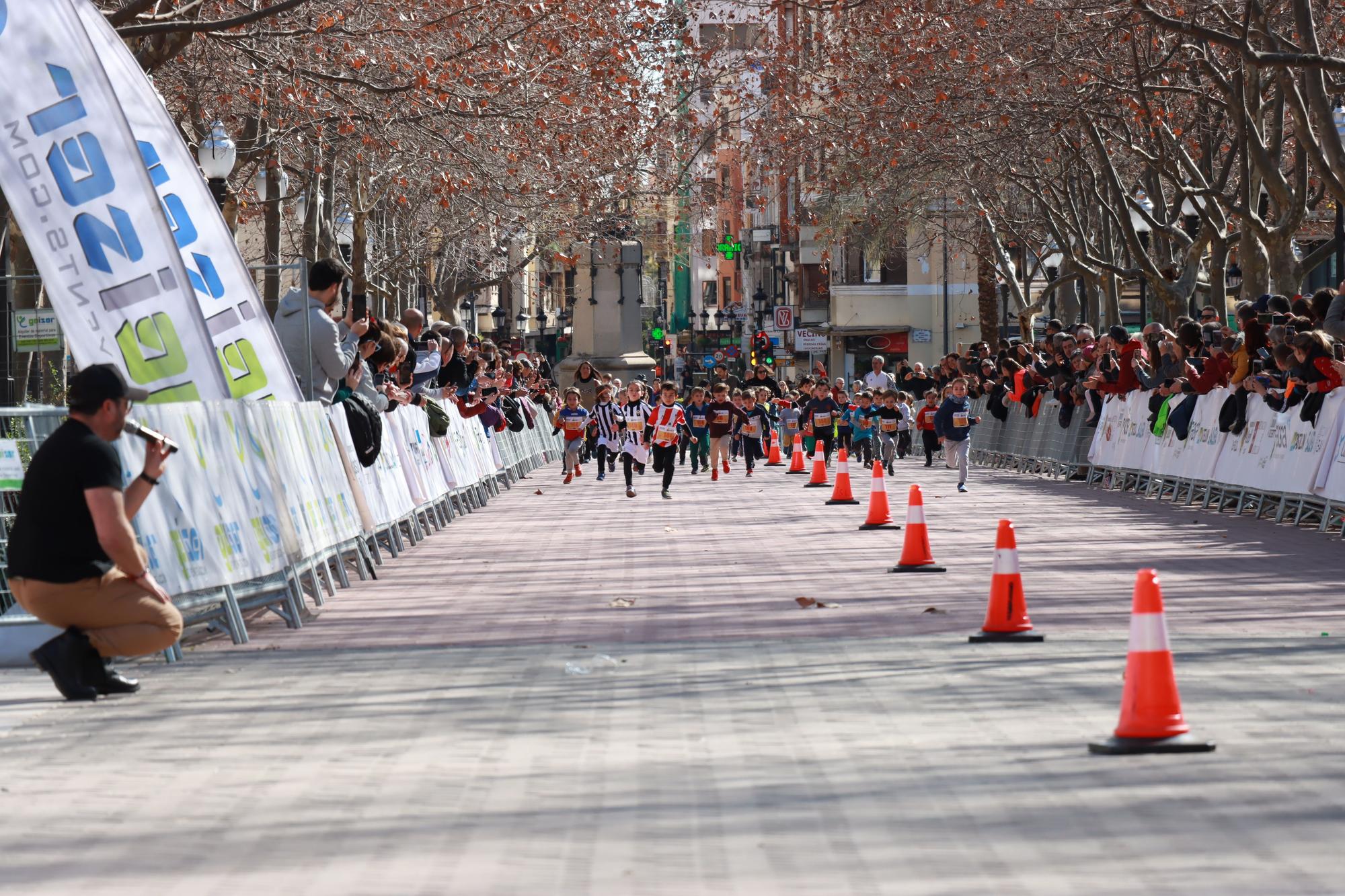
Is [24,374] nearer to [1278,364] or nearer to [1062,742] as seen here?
[1278,364]

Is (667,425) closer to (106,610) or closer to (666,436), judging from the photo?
(666,436)

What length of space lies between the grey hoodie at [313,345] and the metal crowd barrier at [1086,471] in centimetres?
879

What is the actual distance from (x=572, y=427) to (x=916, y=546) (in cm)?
2308

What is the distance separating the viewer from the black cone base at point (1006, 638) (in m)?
11.3

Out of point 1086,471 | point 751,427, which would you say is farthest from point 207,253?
point 751,427

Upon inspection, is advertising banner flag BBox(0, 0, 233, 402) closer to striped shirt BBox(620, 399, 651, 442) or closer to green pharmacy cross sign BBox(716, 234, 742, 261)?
striped shirt BBox(620, 399, 651, 442)

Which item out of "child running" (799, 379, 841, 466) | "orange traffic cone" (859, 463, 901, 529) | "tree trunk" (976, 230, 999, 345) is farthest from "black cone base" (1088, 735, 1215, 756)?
"tree trunk" (976, 230, 999, 345)

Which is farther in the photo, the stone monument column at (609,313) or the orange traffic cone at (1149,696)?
the stone monument column at (609,313)

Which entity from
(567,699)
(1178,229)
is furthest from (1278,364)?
(1178,229)

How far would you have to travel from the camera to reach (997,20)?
29547 millimetres

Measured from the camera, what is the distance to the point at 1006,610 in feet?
37.3

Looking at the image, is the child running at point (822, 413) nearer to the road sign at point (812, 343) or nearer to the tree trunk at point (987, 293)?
the road sign at point (812, 343)

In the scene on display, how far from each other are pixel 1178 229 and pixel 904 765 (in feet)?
108

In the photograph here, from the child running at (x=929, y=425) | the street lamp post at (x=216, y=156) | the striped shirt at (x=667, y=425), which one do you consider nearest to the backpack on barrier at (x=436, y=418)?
the street lamp post at (x=216, y=156)
